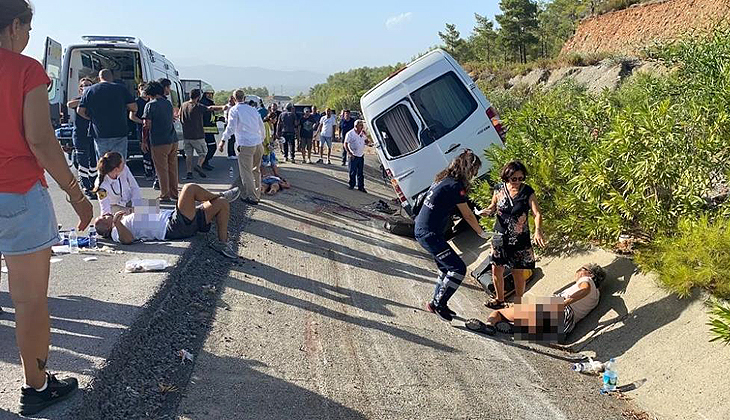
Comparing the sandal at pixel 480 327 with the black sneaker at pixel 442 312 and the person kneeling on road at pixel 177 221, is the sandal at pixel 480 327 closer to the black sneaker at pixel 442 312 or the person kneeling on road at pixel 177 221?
the black sneaker at pixel 442 312

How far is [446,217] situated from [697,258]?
90.9 inches

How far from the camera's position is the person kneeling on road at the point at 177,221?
722cm

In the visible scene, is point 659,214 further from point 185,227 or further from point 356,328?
point 185,227

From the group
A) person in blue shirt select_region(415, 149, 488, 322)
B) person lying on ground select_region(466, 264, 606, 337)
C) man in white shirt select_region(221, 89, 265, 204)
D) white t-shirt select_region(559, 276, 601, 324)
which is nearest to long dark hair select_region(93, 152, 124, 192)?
man in white shirt select_region(221, 89, 265, 204)

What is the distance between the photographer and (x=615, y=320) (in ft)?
19.1

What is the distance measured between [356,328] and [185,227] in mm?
2666

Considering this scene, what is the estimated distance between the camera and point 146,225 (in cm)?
736

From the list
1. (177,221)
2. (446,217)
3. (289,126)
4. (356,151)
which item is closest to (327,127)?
(289,126)

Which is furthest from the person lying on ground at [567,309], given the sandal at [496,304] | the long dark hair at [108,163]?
the long dark hair at [108,163]

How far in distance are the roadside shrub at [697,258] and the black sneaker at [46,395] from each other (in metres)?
4.62

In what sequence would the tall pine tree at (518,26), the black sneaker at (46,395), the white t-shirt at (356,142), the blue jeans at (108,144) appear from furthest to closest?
the tall pine tree at (518,26)
the white t-shirt at (356,142)
the blue jeans at (108,144)
the black sneaker at (46,395)

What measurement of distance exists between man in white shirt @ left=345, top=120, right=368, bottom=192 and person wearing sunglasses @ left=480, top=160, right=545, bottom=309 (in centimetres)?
821

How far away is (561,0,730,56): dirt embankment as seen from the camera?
2920 cm

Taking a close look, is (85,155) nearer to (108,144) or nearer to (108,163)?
(108,144)
